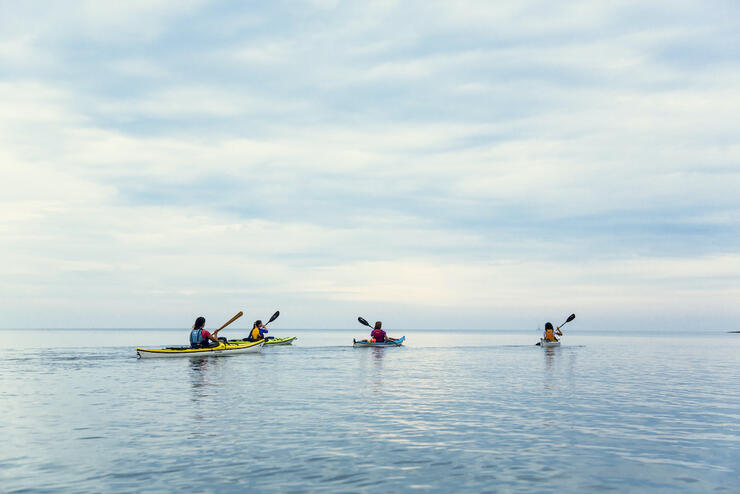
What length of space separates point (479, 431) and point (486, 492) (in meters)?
5.45

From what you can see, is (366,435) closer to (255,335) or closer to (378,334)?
(255,335)

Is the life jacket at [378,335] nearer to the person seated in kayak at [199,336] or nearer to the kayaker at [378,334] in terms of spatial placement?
the kayaker at [378,334]

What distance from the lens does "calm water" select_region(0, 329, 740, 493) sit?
10984 millimetres

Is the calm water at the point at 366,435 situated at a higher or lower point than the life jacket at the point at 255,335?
lower

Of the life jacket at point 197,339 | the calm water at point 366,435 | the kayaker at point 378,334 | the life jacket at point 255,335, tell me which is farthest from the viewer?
the kayaker at point 378,334

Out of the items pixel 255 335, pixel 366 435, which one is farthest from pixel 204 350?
pixel 366 435

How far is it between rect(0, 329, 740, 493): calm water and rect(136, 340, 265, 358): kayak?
1205cm

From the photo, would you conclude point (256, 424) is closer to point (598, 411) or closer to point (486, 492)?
point (486, 492)

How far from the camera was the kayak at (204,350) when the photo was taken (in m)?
40.8

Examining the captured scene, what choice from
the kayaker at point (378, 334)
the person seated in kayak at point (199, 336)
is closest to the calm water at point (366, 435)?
the person seated in kayak at point (199, 336)

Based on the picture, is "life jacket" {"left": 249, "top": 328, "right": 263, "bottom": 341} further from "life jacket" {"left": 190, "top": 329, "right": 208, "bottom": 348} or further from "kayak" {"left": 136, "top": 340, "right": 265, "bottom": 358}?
"life jacket" {"left": 190, "top": 329, "right": 208, "bottom": 348}

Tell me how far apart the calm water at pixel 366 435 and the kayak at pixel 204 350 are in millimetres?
12052

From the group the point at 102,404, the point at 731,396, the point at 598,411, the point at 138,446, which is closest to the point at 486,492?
the point at 138,446

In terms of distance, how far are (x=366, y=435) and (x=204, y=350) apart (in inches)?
1159
